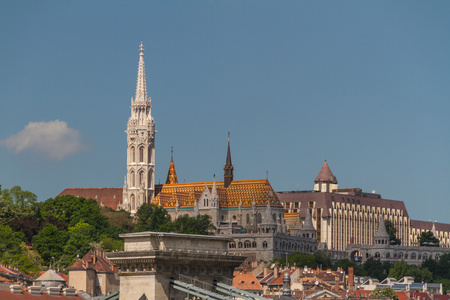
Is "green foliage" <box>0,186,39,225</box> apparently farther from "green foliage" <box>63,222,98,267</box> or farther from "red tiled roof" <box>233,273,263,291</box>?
"red tiled roof" <box>233,273,263,291</box>

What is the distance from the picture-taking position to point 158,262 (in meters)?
35.6

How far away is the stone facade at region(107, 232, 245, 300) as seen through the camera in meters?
35.6

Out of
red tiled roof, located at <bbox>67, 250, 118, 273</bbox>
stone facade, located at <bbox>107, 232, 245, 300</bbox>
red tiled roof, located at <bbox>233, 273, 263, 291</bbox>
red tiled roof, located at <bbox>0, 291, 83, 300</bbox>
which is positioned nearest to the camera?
stone facade, located at <bbox>107, 232, 245, 300</bbox>

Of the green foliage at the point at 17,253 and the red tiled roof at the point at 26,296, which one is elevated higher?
the green foliage at the point at 17,253

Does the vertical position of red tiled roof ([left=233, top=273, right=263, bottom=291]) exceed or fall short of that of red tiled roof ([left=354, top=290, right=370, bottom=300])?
it exceeds it

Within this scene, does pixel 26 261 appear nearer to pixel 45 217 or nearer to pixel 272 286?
pixel 272 286

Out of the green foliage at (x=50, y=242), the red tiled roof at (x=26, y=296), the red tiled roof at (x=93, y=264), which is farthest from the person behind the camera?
the green foliage at (x=50, y=242)

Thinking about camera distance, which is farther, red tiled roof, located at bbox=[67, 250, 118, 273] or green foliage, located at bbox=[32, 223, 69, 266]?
green foliage, located at bbox=[32, 223, 69, 266]

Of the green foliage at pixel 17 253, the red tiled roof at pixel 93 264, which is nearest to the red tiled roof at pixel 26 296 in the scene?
the red tiled roof at pixel 93 264

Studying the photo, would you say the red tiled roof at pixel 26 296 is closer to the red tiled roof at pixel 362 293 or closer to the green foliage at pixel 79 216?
the red tiled roof at pixel 362 293

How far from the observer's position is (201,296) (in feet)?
110

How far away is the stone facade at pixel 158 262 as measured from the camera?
117ft

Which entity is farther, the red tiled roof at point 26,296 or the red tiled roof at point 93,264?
the red tiled roof at point 93,264

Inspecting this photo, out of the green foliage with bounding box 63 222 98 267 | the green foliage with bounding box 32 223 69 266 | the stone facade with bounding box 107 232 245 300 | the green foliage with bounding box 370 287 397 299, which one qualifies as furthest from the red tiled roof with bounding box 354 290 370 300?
the stone facade with bounding box 107 232 245 300
